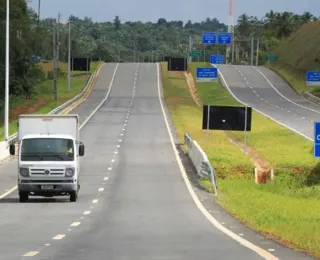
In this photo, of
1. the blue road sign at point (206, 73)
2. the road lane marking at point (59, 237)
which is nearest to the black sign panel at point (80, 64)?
the blue road sign at point (206, 73)

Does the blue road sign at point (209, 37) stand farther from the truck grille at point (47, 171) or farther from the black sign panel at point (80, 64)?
the truck grille at point (47, 171)

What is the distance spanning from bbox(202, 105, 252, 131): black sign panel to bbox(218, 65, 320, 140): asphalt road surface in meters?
9.43

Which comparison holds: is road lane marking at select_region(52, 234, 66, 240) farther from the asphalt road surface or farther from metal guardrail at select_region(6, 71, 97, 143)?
the asphalt road surface

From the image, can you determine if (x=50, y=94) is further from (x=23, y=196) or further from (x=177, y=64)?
(x=23, y=196)

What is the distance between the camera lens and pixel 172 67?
406 ft

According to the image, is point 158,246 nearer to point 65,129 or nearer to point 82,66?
point 65,129

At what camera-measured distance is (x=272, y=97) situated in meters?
103

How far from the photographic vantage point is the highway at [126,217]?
1480 centimetres

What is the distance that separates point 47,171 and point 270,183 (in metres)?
15.1

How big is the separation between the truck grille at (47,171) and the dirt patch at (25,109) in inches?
2108

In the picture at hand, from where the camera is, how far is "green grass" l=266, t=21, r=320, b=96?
120 metres

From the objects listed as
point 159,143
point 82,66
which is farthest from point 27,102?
point 159,143

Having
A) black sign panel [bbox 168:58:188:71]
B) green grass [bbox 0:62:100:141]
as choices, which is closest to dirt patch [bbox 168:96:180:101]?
green grass [bbox 0:62:100:141]

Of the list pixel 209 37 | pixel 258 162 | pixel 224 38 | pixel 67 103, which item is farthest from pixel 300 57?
pixel 258 162
